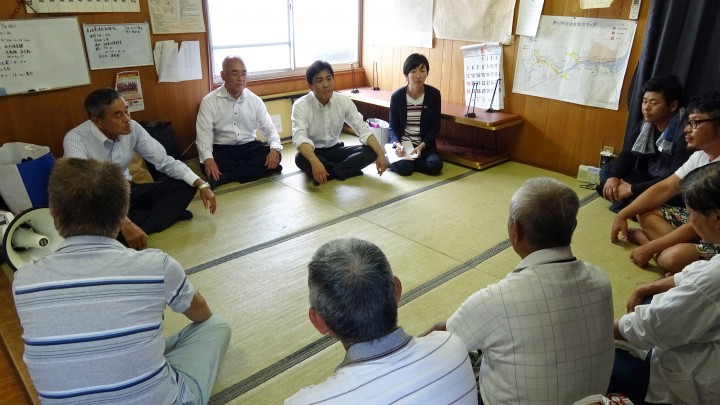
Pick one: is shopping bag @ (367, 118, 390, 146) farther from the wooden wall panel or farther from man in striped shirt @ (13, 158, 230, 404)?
man in striped shirt @ (13, 158, 230, 404)

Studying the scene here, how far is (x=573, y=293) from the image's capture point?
1.14m

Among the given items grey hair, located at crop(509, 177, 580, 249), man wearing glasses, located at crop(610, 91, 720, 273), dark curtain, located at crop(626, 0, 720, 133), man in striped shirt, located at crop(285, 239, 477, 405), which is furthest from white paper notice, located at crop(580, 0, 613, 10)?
man in striped shirt, located at crop(285, 239, 477, 405)

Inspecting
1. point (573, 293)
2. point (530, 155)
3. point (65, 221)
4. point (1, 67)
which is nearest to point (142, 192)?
point (1, 67)

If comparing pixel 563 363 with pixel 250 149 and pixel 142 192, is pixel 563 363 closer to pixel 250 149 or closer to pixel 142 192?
pixel 142 192

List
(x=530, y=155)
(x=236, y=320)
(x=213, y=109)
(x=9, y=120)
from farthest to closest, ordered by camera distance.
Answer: (x=530, y=155)
(x=213, y=109)
(x=9, y=120)
(x=236, y=320)

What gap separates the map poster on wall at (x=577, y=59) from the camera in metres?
3.46

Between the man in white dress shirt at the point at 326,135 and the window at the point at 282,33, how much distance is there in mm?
1021

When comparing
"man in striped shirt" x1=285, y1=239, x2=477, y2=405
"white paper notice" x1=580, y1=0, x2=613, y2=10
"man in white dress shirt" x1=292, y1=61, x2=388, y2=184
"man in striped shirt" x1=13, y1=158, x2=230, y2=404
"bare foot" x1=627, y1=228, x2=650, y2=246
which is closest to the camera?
"man in striped shirt" x1=285, y1=239, x2=477, y2=405

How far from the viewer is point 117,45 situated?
3.52 m

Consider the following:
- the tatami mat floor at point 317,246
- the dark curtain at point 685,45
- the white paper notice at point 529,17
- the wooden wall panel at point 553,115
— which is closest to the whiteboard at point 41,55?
the tatami mat floor at point 317,246

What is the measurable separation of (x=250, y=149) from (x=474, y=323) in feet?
9.92

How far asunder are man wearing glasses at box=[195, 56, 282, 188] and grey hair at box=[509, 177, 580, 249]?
8.84 ft

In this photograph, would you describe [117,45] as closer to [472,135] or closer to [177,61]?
[177,61]

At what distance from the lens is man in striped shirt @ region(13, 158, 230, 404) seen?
3.57ft
